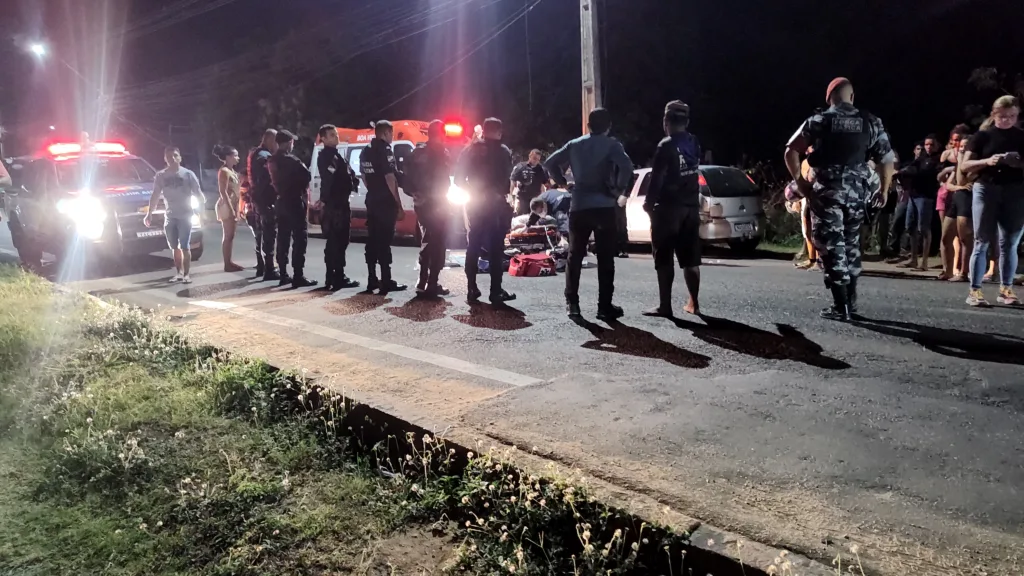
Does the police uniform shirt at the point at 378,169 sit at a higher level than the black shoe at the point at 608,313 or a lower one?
higher

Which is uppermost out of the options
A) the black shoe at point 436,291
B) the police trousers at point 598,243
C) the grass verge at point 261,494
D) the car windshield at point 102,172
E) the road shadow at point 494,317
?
the car windshield at point 102,172

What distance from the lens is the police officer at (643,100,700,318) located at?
614 centimetres

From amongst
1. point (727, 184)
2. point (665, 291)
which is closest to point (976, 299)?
point (665, 291)

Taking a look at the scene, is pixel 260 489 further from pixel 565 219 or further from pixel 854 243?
pixel 565 219

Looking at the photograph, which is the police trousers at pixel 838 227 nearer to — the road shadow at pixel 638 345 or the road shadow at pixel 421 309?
the road shadow at pixel 638 345

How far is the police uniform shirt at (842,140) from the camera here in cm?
571

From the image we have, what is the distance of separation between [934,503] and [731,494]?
0.76 m

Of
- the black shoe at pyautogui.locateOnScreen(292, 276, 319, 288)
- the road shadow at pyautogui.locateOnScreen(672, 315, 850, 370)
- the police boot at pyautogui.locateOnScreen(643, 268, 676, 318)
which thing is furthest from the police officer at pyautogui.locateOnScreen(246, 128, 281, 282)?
the road shadow at pyautogui.locateOnScreen(672, 315, 850, 370)

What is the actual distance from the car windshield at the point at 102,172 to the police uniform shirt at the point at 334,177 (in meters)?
5.59

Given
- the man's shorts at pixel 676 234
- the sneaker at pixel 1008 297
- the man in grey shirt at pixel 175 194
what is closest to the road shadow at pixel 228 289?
the man in grey shirt at pixel 175 194

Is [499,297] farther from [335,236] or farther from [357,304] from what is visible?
[335,236]

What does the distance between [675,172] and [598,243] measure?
87 cm

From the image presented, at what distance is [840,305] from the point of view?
239 inches

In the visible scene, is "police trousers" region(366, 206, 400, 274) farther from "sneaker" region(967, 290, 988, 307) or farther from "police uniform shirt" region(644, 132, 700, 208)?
"sneaker" region(967, 290, 988, 307)
